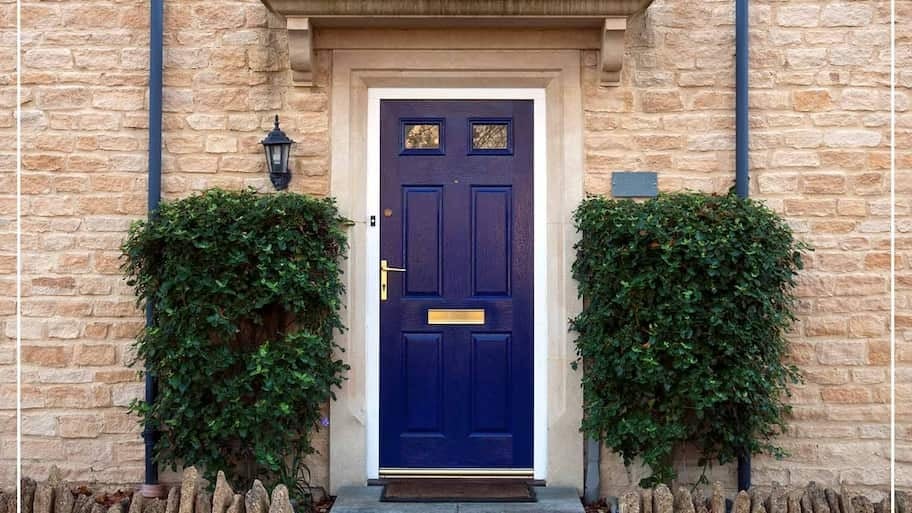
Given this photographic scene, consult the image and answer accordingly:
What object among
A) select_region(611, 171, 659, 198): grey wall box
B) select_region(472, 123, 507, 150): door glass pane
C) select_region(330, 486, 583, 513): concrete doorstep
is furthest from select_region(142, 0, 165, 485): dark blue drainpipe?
select_region(611, 171, 659, 198): grey wall box

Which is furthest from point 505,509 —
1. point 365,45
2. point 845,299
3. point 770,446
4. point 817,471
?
point 365,45

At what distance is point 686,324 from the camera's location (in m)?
4.46

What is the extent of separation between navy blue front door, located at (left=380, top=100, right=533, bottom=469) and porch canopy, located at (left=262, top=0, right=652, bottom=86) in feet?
2.19

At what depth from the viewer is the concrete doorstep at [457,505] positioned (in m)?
4.63

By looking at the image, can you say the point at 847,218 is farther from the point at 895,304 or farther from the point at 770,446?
the point at 770,446

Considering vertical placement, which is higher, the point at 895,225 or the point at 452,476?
the point at 895,225

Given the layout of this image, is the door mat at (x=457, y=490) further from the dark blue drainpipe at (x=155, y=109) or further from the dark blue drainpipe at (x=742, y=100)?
the dark blue drainpipe at (x=742, y=100)

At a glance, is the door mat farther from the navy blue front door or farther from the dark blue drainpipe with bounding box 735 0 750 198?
the dark blue drainpipe with bounding box 735 0 750 198

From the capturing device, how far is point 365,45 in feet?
16.6

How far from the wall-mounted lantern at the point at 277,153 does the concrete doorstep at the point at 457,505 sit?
193 cm

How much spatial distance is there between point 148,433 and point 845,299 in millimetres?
4243

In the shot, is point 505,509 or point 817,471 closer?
point 505,509

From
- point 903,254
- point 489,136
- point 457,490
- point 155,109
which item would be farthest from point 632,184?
point 155,109

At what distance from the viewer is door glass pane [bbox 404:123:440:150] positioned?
205 inches
